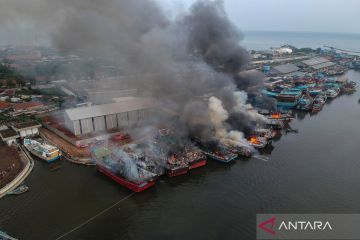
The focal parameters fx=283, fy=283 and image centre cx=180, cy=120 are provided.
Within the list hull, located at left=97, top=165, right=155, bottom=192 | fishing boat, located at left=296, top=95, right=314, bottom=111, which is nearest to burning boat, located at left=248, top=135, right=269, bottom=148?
hull, located at left=97, top=165, right=155, bottom=192

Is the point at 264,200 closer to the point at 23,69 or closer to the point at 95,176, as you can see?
the point at 95,176

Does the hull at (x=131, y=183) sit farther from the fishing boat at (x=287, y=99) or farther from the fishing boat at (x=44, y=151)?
the fishing boat at (x=287, y=99)

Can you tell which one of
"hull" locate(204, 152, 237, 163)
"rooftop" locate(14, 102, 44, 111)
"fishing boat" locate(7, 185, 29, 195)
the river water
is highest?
"rooftop" locate(14, 102, 44, 111)

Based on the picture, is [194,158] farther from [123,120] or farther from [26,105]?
[26,105]

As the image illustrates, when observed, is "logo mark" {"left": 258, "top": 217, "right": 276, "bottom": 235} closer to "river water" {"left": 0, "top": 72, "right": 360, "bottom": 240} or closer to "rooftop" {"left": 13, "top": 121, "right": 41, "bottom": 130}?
"river water" {"left": 0, "top": 72, "right": 360, "bottom": 240}

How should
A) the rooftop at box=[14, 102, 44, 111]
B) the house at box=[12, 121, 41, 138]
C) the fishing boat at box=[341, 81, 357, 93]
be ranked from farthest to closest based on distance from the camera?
the fishing boat at box=[341, 81, 357, 93]
the rooftop at box=[14, 102, 44, 111]
the house at box=[12, 121, 41, 138]

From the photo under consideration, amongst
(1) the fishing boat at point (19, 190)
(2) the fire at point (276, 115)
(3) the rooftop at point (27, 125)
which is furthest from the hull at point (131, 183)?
(2) the fire at point (276, 115)

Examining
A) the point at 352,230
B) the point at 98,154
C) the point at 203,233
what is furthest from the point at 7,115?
the point at 352,230
